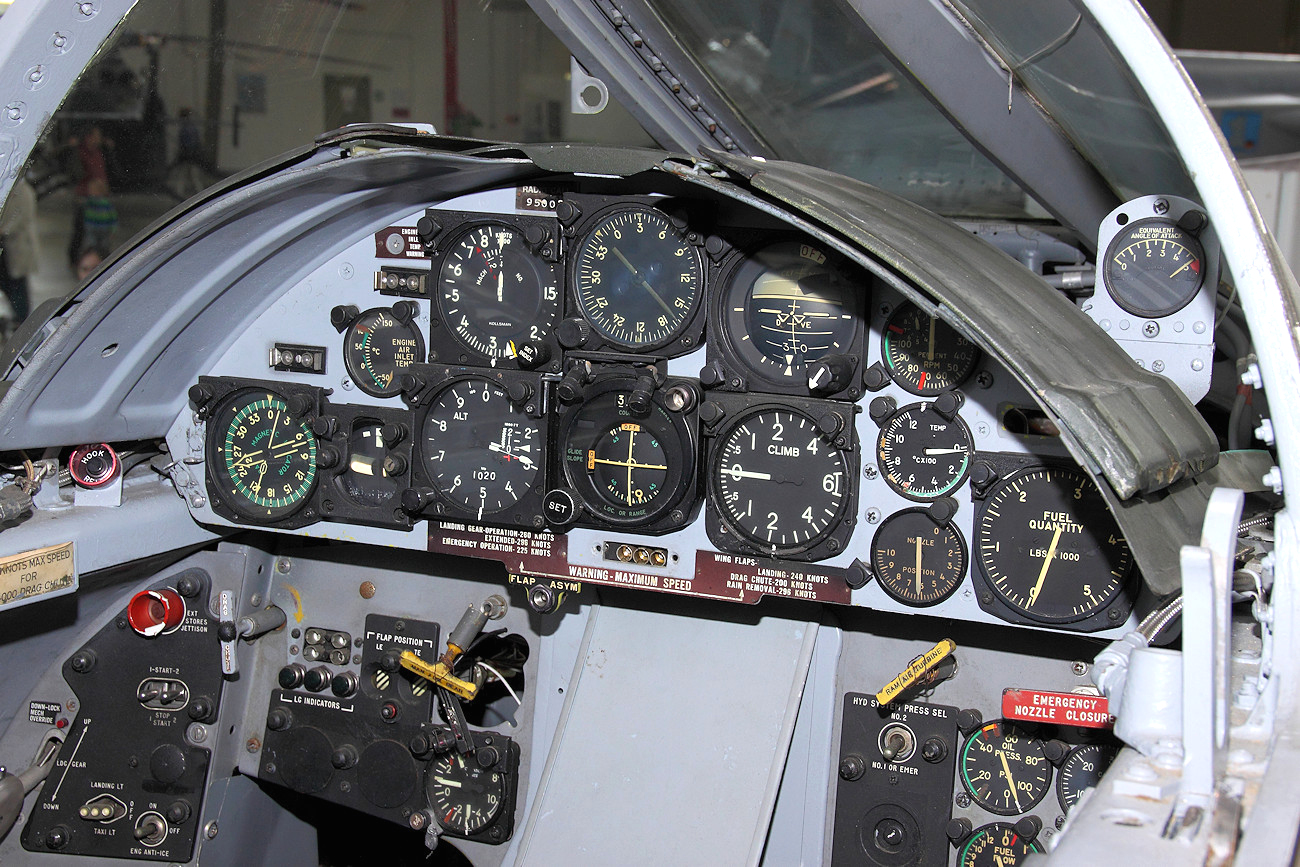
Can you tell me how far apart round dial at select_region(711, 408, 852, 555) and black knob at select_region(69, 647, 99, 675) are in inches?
87.6

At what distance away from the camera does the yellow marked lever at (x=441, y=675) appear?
11.0 feet

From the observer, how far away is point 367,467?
11.1 feet

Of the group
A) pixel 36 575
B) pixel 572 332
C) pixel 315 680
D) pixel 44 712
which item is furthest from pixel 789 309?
pixel 44 712

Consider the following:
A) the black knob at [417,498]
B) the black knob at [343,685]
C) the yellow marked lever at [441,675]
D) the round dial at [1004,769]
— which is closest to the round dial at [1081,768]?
the round dial at [1004,769]

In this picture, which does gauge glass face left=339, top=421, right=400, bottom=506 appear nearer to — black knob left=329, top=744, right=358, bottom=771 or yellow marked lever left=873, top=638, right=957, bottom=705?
black knob left=329, top=744, right=358, bottom=771

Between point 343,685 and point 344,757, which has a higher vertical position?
point 343,685

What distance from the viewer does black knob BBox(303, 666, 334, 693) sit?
3.62m

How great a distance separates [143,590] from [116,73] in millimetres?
1700

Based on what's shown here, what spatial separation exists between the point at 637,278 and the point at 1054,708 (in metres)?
1.60

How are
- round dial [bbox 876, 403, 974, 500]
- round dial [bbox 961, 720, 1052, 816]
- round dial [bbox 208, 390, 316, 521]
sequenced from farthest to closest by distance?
round dial [bbox 208, 390, 316, 521] → round dial [bbox 961, 720, 1052, 816] → round dial [bbox 876, 403, 974, 500]

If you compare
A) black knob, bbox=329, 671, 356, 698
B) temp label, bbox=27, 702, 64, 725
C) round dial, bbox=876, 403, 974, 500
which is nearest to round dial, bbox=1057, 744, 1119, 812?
round dial, bbox=876, 403, 974, 500

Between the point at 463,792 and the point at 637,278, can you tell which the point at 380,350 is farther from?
the point at 463,792

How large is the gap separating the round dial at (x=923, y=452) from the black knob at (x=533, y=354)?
1.01 m

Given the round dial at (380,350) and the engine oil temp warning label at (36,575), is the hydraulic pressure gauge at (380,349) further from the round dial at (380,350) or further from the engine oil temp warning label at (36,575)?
the engine oil temp warning label at (36,575)
